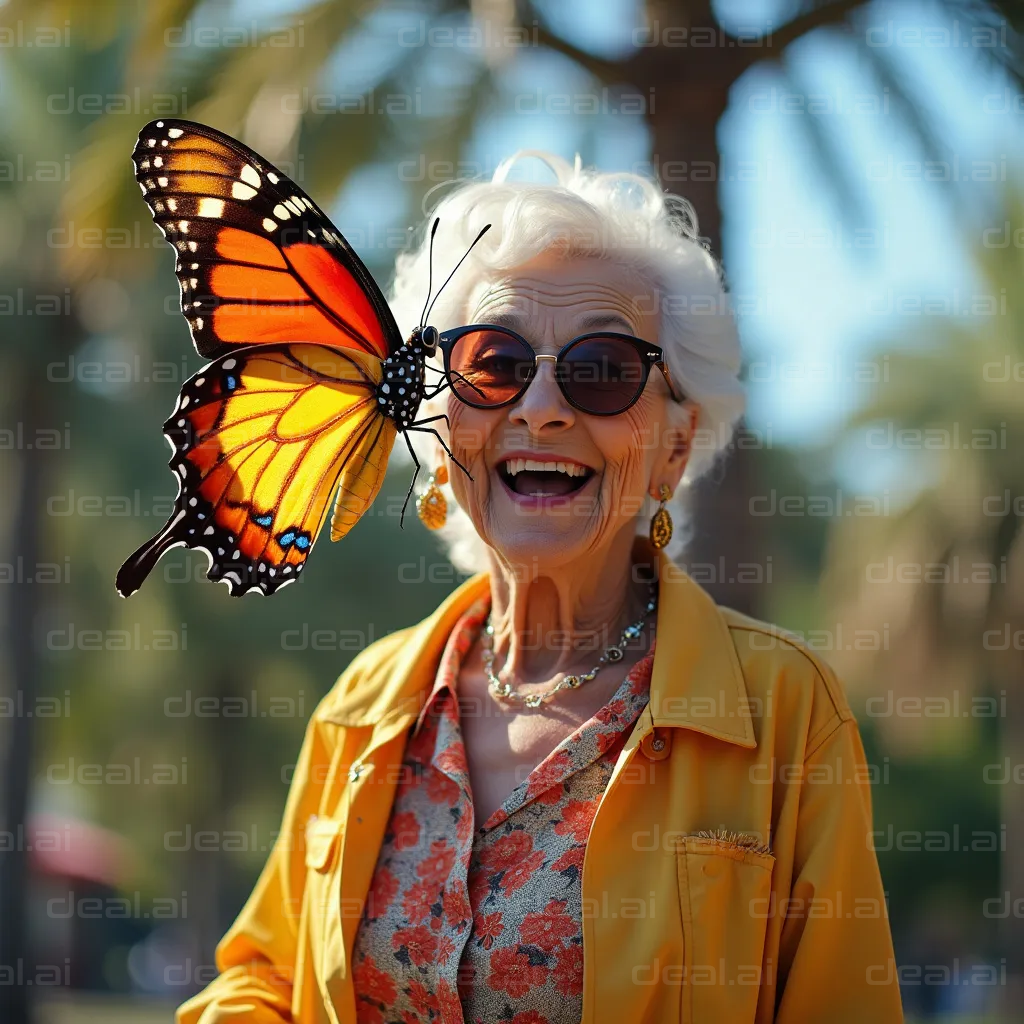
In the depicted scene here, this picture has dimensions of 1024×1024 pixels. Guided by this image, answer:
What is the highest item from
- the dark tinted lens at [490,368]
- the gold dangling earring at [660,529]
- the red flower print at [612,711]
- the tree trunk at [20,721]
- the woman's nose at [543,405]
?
the dark tinted lens at [490,368]

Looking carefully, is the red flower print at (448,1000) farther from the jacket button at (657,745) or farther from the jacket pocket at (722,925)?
the jacket button at (657,745)

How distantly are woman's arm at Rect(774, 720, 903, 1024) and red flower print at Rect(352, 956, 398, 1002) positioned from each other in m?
0.92

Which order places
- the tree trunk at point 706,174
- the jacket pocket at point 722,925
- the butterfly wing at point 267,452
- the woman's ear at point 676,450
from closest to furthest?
the jacket pocket at point 722,925
the butterfly wing at point 267,452
the woman's ear at point 676,450
the tree trunk at point 706,174

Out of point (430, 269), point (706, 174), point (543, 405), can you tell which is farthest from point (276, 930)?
point (706, 174)

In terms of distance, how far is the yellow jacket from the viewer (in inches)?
97.0

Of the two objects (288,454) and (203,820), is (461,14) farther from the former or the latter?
(203,820)

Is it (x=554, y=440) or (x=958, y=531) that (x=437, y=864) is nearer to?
(x=554, y=440)

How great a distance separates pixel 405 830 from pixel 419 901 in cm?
22

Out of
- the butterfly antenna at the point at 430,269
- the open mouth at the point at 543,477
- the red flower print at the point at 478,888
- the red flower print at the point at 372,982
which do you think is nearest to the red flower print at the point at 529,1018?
the red flower print at the point at 478,888

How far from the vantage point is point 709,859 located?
2521mm

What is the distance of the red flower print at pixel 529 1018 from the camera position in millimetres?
2504

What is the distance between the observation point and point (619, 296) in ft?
9.75

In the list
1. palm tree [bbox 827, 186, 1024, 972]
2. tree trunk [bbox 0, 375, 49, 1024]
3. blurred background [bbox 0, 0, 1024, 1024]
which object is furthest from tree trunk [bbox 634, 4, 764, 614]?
tree trunk [bbox 0, 375, 49, 1024]

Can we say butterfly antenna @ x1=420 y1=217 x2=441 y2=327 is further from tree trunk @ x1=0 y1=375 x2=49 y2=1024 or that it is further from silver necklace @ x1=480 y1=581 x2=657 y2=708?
tree trunk @ x1=0 y1=375 x2=49 y2=1024
